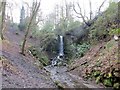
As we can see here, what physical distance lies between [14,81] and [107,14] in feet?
41.2

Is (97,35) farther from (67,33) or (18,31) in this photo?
(18,31)

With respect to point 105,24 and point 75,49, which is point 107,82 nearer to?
point 105,24

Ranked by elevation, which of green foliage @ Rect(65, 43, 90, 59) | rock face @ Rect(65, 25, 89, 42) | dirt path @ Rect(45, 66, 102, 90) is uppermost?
rock face @ Rect(65, 25, 89, 42)

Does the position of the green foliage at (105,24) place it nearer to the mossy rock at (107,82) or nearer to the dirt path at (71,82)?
the dirt path at (71,82)

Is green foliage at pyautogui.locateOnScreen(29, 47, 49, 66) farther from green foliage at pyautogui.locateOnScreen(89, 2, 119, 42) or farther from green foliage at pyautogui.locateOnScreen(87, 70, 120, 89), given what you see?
green foliage at pyautogui.locateOnScreen(87, 70, 120, 89)

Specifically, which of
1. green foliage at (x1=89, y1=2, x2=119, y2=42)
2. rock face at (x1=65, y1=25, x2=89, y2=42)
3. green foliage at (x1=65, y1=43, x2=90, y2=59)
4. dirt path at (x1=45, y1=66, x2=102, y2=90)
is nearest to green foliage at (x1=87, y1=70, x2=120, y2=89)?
dirt path at (x1=45, y1=66, x2=102, y2=90)

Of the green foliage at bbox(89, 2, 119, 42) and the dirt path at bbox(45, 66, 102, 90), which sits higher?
the green foliage at bbox(89, 2, 119, 42)

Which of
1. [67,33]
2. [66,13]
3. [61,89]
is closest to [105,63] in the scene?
[61,89]

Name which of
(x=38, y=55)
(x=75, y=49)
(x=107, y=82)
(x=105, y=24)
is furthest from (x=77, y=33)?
(x=107, y=82)

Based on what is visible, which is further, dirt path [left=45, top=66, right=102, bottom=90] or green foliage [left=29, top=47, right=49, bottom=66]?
green foliage [left=29, top=47, right=49, bottom=66]

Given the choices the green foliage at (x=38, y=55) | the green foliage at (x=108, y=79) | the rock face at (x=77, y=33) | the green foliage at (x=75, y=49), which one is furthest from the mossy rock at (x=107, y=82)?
the rock face at (x=77, y=33)

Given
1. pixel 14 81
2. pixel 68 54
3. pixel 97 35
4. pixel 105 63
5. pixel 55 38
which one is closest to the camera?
pixel 14 81

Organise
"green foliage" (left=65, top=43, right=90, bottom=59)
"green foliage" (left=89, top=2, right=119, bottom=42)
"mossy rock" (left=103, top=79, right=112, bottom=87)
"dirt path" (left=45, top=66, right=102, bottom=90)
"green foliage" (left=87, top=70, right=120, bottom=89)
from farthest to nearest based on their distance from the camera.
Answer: "green foliage" (left=65, top=43, right=90, bottom=59) < "green foliage" (left=89, top=2, right=119, bottom=42) < "mossy rock" (left=103, top=79, right=112, bottom=87) < "dirt path" (left=45, top=66, right=102, bottom=90) < "green foliage" (left=87, top=70, right=120, bottom=89)

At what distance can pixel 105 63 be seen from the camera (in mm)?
12719
